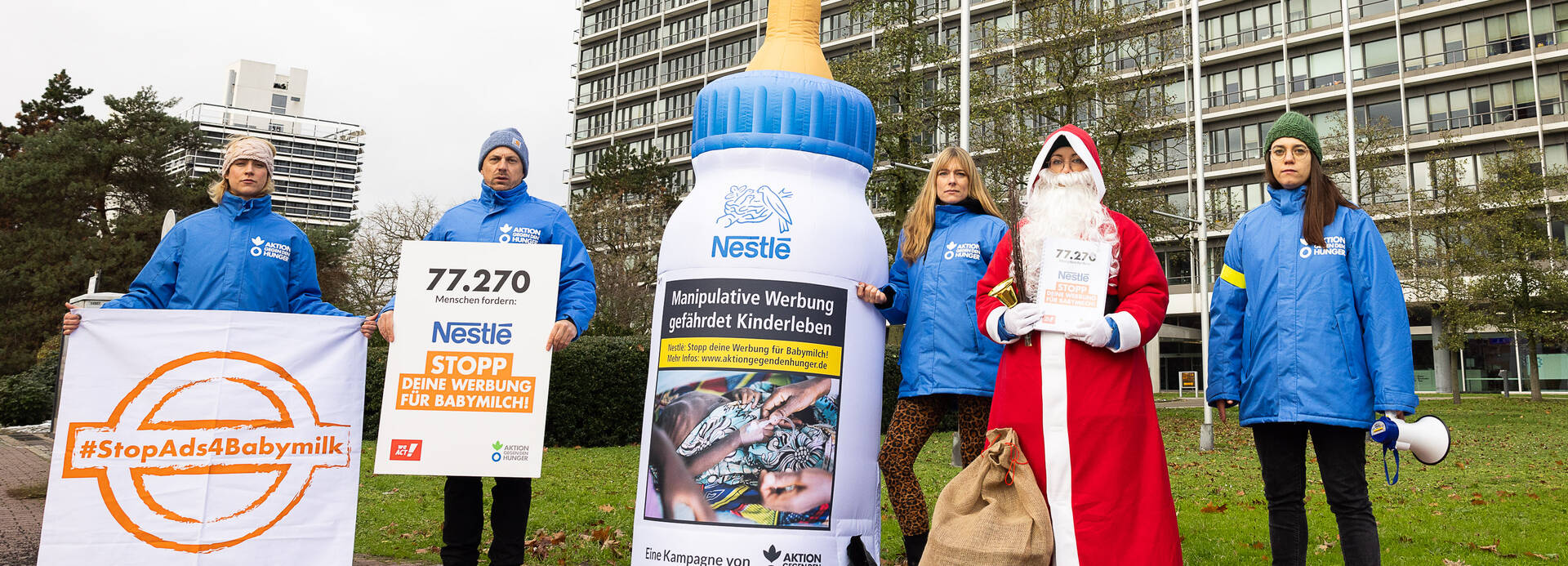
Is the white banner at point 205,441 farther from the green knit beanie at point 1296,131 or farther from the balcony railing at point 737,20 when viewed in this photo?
the balcony railing at point 737,20

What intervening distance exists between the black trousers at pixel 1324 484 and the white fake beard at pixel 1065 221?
3.48ft

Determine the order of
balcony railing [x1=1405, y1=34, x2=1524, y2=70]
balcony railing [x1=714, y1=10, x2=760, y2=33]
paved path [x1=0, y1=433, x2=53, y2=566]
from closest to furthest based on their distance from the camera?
paved path [x1=0, y1=433, x2=53, y2=566], balcony railing [x1=1405, y1=34, x2=1524, y2=70], balcony railing [x1=714, y1=10, x2=760, y2=33]

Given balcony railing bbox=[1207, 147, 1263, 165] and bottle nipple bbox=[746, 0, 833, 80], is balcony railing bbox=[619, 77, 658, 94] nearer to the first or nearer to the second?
balcony railing bbox=[1207, 147, 1263, 165]

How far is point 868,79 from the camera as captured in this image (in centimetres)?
2083

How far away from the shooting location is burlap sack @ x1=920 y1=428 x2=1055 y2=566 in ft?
11.9

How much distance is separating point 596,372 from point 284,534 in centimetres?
1216

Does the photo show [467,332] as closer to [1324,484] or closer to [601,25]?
[1324,484]

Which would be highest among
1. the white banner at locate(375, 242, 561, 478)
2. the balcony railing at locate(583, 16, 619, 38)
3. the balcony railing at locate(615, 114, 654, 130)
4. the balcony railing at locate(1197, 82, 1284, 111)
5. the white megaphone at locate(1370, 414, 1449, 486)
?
the balcony railing at locate(583, 16, 619, 38)

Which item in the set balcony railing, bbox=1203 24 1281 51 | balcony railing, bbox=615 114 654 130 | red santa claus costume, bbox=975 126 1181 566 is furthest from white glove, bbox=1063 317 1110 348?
balcony railing, bbox=615 114 654 130

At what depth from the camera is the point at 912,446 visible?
466 cm

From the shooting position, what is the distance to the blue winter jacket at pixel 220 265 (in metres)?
4.88

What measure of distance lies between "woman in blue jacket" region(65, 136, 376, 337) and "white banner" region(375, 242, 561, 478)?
32 cm

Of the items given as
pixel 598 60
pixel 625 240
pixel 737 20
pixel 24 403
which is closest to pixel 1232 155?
pixel 625 240

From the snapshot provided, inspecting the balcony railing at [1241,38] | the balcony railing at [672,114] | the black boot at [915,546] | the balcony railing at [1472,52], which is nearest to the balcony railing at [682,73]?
the balcony railing at [672,114]
